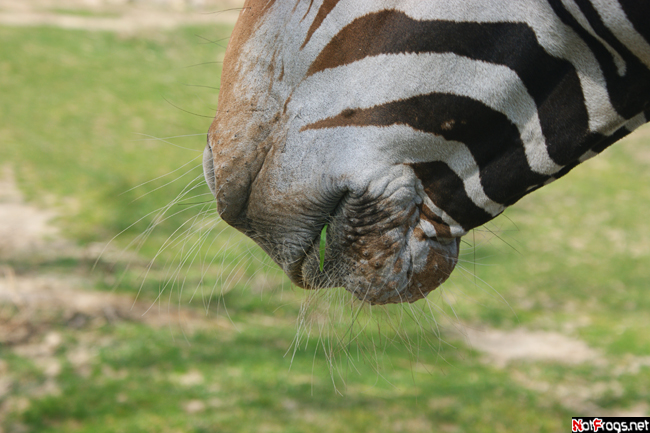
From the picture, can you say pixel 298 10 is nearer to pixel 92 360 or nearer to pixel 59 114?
pixel 92 360

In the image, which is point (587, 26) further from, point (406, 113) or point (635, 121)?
point (406, 113)

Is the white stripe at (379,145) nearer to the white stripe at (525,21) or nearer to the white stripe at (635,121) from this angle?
the white stripe at (525,21)

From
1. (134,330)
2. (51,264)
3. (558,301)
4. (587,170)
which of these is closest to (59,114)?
(51,264)

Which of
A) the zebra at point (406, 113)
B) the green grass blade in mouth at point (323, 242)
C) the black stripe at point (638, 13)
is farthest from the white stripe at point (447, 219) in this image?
the black stripe at point (638, 13)

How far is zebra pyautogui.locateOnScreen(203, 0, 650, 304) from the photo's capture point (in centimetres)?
146

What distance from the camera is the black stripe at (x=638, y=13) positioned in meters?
1.36

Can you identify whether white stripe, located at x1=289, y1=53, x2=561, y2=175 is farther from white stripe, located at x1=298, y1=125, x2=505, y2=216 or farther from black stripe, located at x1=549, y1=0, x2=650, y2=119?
black stripe, located at x1=549, y1=0, x2=650, y2=119

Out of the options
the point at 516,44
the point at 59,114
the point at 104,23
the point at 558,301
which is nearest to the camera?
the point at 516,44

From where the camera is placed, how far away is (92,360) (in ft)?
16.9

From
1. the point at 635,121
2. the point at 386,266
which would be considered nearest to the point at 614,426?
the point at 635,121

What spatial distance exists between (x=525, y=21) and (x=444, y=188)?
49 centimetres

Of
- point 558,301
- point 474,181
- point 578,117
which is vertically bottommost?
point 558,301

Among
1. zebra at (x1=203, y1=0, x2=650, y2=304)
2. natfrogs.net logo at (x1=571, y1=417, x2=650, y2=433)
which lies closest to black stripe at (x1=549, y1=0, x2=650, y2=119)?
zebra at (x1=203, y1=0, x2=650, y2=304)

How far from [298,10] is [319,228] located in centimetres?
63
